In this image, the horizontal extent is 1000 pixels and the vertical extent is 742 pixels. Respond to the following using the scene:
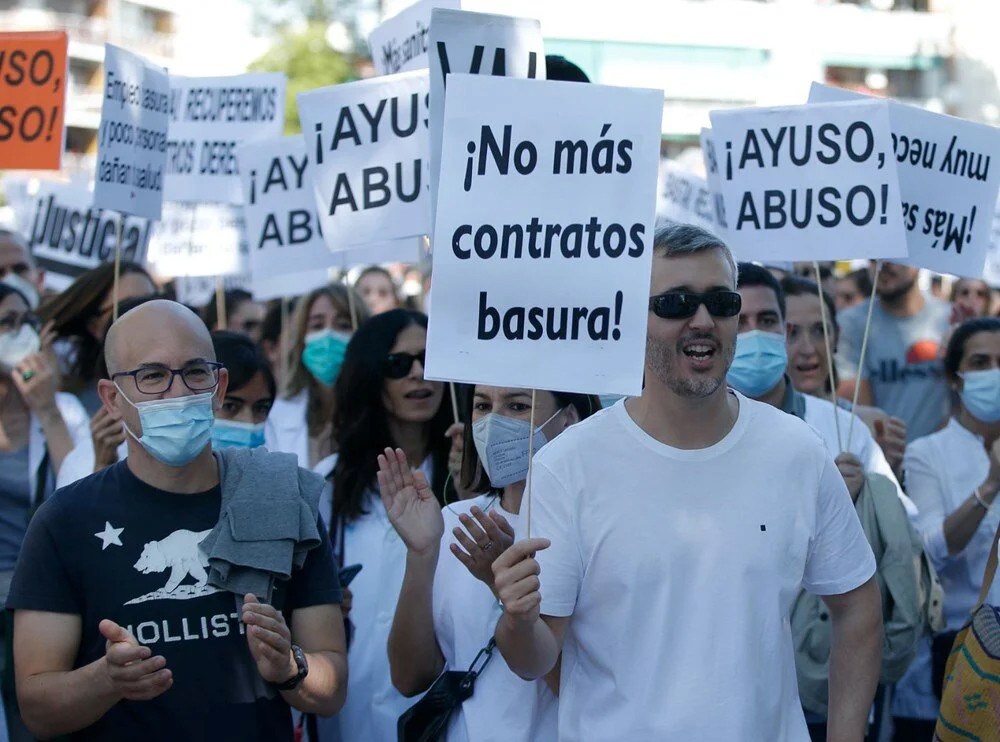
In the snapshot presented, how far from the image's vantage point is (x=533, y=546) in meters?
3.05

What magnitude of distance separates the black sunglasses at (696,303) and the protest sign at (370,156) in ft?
8.24

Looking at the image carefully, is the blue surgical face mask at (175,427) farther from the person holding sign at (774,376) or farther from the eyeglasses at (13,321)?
the eyeglasses at (13,321)

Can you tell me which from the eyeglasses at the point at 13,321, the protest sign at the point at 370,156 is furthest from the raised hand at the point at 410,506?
the eyeglasses at the point at 13,321

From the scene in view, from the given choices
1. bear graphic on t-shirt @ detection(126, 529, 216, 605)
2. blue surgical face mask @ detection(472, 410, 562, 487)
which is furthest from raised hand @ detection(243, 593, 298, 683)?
blue surgical face mask @ detection(472, 410, 562, 487)

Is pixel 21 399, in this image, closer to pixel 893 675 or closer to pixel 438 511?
pixel 438 511

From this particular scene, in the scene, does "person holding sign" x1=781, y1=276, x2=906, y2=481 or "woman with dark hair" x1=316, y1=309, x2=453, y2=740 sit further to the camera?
"person holding sign" x1=781, y1=276, x2=906, y2=481

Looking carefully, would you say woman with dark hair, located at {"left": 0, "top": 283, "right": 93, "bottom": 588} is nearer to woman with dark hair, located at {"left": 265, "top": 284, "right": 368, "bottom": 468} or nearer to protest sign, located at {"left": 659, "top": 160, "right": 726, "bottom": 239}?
woman with dark hair, located at {"left": 265, "top": 284, "right": 368, "bottom": 468}

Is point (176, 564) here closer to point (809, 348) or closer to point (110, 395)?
point (110, 395)

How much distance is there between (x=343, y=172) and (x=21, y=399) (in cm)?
164

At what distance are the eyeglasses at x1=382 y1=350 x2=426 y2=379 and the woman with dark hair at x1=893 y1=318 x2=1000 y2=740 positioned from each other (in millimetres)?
2100

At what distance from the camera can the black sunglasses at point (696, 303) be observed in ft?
10.7

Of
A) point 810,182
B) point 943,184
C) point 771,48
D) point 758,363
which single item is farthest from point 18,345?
point 771,48

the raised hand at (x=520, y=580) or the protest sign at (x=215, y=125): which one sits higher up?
the protest sign at (x=215, y=125)

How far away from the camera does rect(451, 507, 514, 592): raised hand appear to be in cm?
330
